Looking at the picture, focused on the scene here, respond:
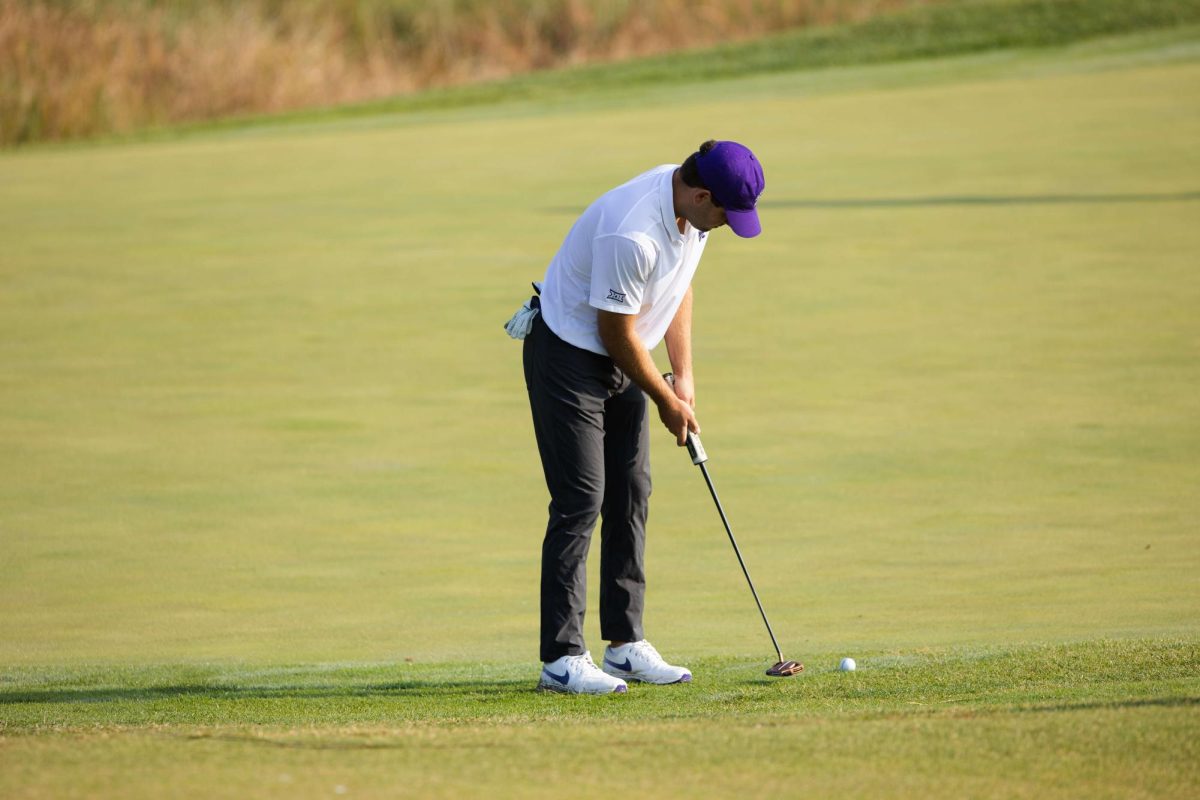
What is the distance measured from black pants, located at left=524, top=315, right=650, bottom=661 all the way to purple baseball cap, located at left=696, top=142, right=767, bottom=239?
1.85 ft

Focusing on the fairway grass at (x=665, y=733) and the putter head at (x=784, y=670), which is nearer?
the fairway grass at (x=665, y=733)

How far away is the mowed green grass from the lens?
3.96m

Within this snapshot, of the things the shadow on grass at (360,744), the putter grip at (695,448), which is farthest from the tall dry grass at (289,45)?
the shadow on grass at (360,744)

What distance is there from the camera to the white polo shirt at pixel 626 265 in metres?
4.95

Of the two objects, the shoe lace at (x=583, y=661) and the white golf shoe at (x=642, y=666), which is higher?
the shoe lace at (x=583, y=661)

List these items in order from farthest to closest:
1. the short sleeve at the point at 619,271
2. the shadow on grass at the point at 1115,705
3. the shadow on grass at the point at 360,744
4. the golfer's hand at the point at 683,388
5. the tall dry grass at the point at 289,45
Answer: the tall dry grass at the point at 289,45, the golfer's hand at the point at 683,388, the short sleeve at the point at 619,271, the shadow on grass at the point at 1115,705, the shadow on grass at the point at 360,744

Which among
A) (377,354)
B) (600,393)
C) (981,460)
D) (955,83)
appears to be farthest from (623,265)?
(955,83)

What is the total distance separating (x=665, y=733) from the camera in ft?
13.2

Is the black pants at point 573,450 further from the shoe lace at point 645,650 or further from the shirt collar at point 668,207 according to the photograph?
the shirt collar at point 668,207

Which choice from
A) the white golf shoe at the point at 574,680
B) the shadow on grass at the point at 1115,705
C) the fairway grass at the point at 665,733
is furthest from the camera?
the white golf shoe at the point at 574,680

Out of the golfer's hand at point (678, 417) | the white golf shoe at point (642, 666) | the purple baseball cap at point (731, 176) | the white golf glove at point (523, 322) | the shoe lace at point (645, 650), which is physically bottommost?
the white golf shoe at point (642, 666)

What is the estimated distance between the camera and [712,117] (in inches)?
734

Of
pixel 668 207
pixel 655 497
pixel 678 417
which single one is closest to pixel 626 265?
pixel 668 207

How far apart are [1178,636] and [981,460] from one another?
2.50 meters
